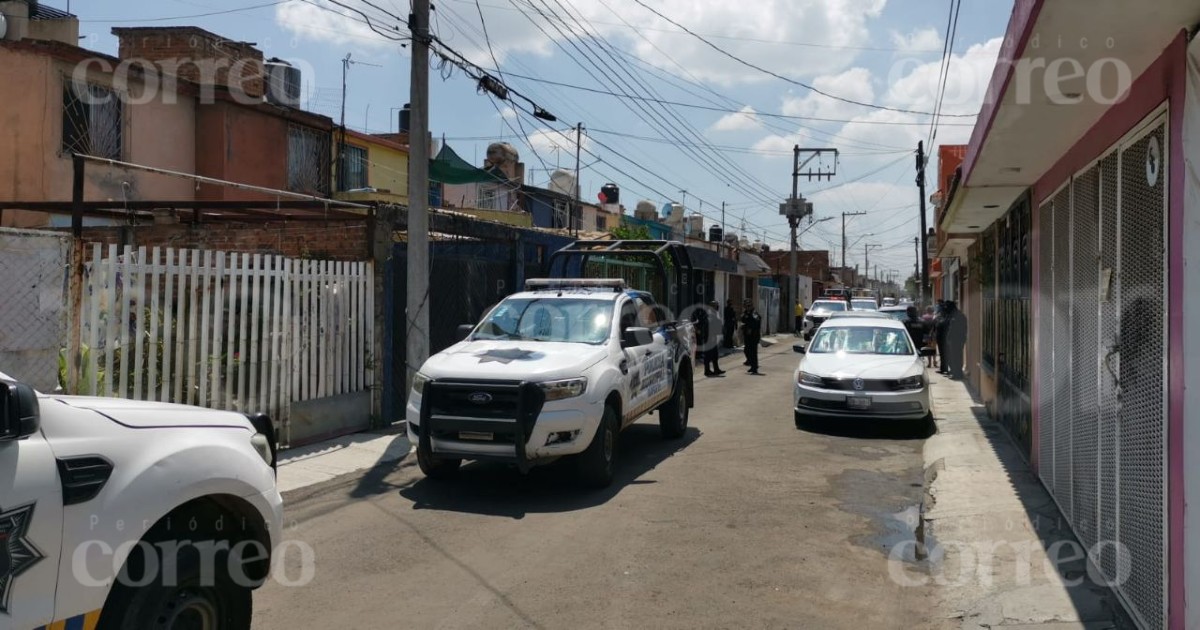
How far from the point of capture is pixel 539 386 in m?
7.04

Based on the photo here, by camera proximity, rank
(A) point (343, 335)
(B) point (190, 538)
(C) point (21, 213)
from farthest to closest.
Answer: (C) point (21, 213)
(A) point (343, 335)
(B) point (190, 538)

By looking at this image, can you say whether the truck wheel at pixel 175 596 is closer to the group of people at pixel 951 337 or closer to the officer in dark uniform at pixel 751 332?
the group of people at pixel 951 337

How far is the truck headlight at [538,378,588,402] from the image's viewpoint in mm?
7090

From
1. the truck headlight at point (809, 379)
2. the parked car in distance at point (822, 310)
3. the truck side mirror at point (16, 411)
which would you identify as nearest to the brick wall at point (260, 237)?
the truck headlight at point (809, 379)

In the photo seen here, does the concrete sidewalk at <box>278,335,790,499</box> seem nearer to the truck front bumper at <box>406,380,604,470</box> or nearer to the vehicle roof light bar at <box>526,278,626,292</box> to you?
the truck front bumper at <box>406,380,604,470</box>

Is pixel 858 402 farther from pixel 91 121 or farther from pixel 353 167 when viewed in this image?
pixel 353 167

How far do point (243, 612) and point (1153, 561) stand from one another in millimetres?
4273

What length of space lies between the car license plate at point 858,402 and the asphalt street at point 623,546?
3.74 ft

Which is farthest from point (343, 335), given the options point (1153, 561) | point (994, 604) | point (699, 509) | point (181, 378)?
point (1153, 561)

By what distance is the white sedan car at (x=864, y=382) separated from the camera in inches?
421

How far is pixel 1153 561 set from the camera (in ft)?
13.3

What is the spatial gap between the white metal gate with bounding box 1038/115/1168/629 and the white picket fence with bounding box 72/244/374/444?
7.42 meters

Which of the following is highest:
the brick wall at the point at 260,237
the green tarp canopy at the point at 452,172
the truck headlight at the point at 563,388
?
the green tarp canopy at the point at 452,172

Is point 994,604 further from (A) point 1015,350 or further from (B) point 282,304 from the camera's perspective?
(B) point 282,304
